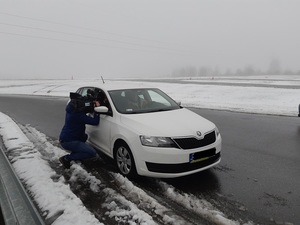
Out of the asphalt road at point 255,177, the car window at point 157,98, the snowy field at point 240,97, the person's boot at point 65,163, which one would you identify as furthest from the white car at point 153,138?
the snowy field at point 240,97

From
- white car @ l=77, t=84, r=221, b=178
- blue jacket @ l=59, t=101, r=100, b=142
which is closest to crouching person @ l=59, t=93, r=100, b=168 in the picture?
blue jacket @ l=59, t=101, r=100, b=142

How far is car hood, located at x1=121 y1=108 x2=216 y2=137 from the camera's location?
4.29 meters

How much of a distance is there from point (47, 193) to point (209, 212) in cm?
244

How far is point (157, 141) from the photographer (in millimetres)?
4238

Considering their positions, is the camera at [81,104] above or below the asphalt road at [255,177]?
above

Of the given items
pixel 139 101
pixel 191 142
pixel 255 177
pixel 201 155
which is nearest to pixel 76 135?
pixel 139 101

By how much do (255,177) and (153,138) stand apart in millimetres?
2005

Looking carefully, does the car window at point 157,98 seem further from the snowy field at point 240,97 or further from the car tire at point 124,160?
the car tire at point 124,160

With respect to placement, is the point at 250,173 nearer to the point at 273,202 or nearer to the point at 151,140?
the point at 273,202

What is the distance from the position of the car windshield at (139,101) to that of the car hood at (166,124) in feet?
1.04

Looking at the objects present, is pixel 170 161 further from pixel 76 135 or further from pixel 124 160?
pixel 76 135

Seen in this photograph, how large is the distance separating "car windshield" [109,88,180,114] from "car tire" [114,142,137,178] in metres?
0.72

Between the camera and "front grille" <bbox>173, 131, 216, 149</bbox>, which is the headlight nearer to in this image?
"front grille" <bbox>173, 131, 216, 149</bbox>

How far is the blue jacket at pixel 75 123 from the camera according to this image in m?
5.21
